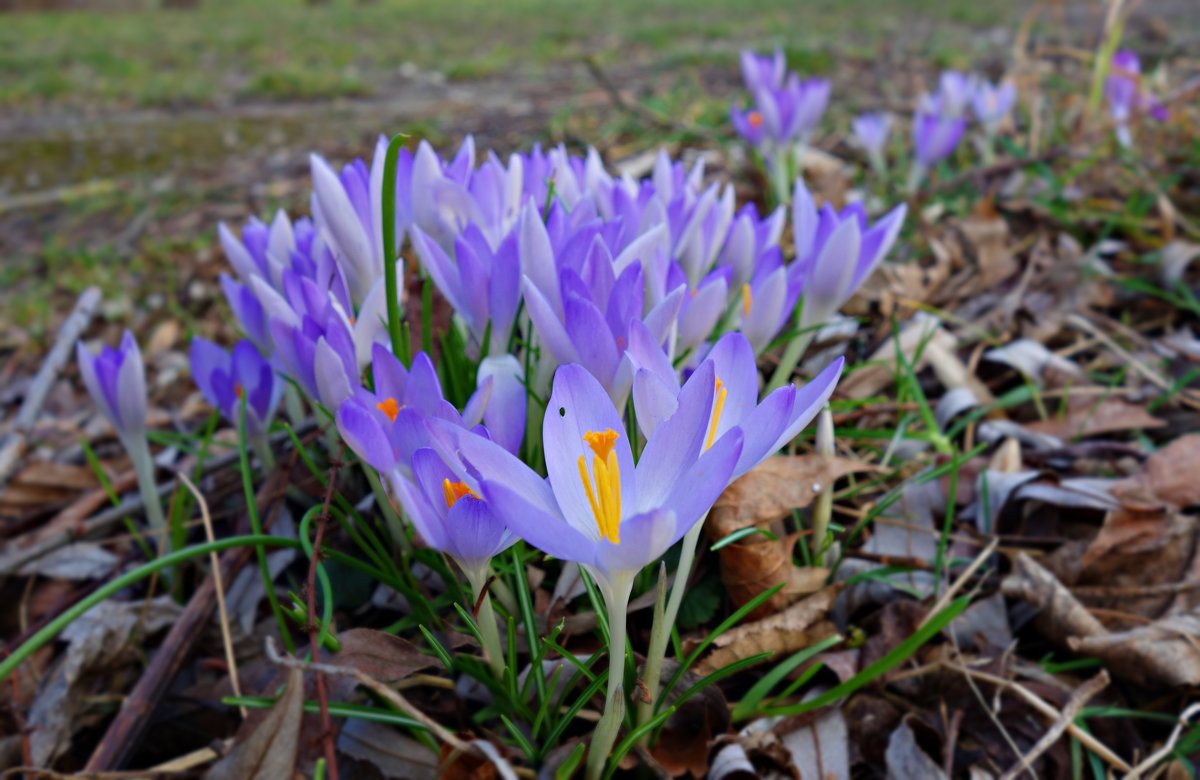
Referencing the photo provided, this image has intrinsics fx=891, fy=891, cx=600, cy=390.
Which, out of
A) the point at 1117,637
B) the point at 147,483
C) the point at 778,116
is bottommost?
the point at 1117,637

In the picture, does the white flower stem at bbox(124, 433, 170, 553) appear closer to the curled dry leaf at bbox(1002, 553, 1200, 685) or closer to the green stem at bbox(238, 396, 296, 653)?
the green stem at bbox(238, 396, 296, 653)

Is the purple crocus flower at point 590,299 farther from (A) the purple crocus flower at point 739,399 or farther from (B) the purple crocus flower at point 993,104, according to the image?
(B) the purple crocus flower at point 993,104

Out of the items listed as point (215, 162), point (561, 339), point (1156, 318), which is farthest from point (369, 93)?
point (561, 339)

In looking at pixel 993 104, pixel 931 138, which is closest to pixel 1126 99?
pixel 993 104

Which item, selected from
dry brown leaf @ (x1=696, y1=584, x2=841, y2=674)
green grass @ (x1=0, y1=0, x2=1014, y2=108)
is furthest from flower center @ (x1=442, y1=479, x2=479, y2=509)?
green grass @ (x1=0, y1=0, x2=1014, y2=108)

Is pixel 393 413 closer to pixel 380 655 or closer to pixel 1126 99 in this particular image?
pixel 380 655

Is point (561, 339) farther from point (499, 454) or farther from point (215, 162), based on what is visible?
point (215, 162)
